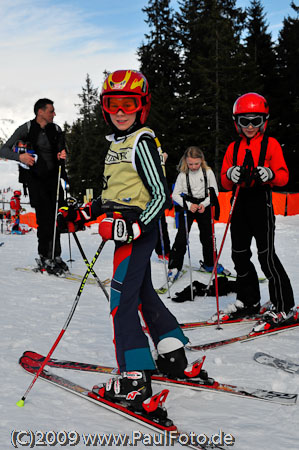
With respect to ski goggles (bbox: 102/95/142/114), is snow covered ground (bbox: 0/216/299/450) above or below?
below

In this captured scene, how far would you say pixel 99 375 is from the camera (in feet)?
10.0

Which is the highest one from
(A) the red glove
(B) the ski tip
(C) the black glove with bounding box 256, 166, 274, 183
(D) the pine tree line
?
(D) the pine tree line

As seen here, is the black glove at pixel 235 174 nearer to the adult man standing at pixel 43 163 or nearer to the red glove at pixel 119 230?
the red glove at pixel 119 230

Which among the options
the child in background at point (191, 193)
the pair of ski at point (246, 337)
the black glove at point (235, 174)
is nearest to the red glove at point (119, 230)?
the pair of ski at point (246, 337)

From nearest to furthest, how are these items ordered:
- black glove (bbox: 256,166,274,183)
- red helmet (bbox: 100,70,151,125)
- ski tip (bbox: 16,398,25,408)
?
ski tip (bbox: 16,398,25,408), red helmet (bbox: 100,70,151,125), black glove (bbox: 256,166,274,183)

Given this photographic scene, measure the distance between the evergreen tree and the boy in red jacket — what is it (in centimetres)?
3519

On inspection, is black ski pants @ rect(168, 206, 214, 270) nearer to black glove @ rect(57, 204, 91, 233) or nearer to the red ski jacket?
the red ski jacket

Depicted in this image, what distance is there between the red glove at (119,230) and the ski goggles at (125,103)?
726 mm

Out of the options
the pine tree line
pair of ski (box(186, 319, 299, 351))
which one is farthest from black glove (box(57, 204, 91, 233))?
the pine tree line

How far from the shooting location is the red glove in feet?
8.23

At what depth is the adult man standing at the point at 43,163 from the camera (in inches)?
258

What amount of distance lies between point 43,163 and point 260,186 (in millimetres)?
3858

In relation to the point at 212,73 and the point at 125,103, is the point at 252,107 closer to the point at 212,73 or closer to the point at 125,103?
the point at 125,103

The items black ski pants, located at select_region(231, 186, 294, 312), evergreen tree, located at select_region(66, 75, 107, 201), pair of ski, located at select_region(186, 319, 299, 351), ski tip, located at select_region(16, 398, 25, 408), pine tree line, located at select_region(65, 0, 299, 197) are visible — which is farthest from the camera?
evergreen tree, located at select_region(66, 75, 107, 201)
